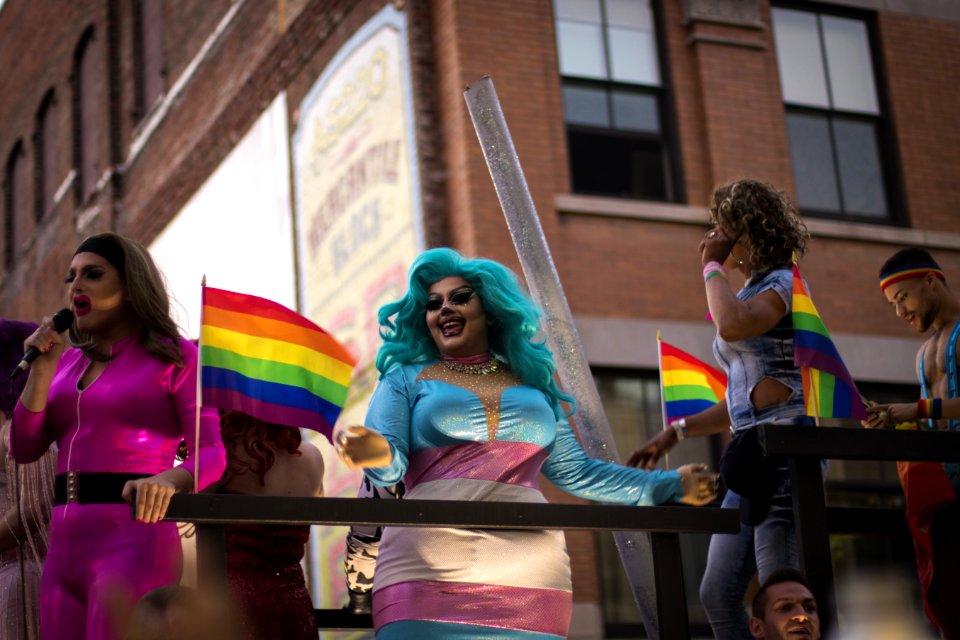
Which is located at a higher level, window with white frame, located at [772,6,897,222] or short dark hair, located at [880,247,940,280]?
window with white frame, located at [772,6,897,222]

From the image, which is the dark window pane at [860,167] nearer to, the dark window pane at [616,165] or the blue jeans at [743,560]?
the dark window pane at [616,165]

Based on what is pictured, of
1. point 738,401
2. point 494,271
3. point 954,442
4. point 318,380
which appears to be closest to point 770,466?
point 738,401

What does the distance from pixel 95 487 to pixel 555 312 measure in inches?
66.4

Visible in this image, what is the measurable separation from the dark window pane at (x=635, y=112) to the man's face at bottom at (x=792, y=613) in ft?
28.7

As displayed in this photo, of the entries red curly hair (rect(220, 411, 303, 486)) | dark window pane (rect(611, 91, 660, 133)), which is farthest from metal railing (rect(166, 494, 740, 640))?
dark window pane (rect(611, 91, 660, 133))

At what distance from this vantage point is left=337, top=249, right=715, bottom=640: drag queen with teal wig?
412 cm

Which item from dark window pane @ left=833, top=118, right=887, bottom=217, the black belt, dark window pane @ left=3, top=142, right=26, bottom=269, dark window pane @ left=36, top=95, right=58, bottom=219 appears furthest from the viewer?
dark window pane @ left=3, top=142, right=26, bottom=269

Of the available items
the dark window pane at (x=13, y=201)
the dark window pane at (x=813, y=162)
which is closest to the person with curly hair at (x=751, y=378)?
the dark window pane at (x=813, y=162)

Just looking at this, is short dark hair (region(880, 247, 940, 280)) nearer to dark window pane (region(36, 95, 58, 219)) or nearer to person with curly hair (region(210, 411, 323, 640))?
person with curly hair (region(210, 411, 323, 640))

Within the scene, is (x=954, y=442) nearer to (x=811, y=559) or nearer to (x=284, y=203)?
(x=811, y=559)

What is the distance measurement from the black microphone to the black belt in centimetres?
33

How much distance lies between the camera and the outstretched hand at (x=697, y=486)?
438 cm

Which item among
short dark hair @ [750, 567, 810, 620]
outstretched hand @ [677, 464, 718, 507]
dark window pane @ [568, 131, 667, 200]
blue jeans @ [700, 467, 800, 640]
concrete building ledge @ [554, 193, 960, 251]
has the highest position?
dark window pane @ [568, 131, 667, 200]

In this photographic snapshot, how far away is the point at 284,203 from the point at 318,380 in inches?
389
